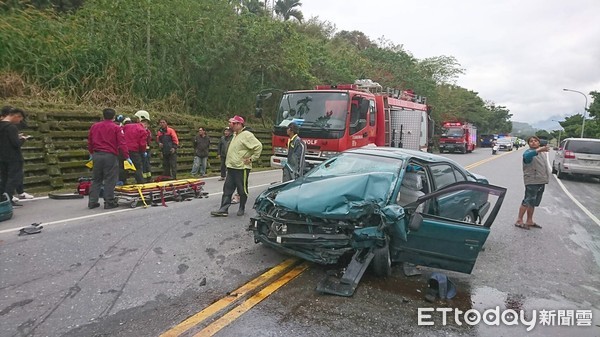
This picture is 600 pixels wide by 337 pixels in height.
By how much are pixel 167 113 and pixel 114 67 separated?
7.85ft

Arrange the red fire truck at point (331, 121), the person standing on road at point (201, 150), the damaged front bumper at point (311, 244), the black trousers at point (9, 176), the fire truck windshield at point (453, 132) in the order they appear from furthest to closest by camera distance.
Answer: the fire truck windshield at point (453, 132)
the person standing on road at point (201, 150)
the red fire truck at point (331, 121)
the black trousers at point (9, 176)
the damaged front bumper at point (311, 244)

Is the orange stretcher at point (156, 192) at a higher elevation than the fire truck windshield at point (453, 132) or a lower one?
lower

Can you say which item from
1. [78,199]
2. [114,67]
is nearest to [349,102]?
[78,199]

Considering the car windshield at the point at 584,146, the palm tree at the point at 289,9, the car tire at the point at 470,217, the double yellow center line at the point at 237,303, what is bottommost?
the double yellow center line at the point at 237,303

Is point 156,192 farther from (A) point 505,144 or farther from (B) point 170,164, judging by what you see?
(A) point 505,144

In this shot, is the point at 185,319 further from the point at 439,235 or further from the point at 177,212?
the point at 177,212

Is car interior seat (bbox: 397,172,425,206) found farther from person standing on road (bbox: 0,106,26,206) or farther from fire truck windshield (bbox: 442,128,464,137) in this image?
fire truck windshield (bbox: 442,128,464,137)

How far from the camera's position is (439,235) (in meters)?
4.09

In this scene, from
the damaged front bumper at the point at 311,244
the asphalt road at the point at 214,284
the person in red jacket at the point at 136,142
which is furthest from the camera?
the person in red jacket at the point at 136,142

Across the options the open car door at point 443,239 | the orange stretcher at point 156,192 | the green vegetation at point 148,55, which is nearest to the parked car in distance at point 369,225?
the open car door at point 443,239

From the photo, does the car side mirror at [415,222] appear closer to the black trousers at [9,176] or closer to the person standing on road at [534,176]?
the person standing on road at [534,176]

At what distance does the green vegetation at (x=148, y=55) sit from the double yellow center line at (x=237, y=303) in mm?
10336

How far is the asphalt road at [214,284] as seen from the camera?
10.6 feet

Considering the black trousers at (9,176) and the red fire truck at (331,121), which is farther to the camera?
the red fire truck at (331,121)
